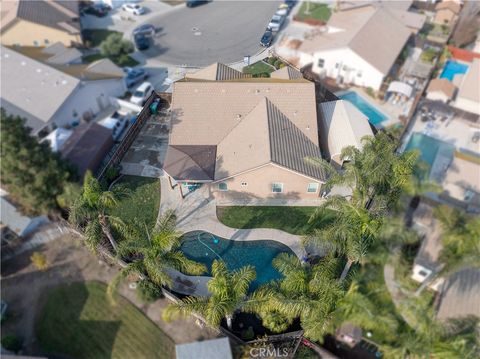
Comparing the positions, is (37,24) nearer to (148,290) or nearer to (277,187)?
(277,187)

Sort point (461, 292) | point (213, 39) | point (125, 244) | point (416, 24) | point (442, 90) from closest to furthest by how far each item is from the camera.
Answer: point (125, 244), point (213, 39), point (461, 292), point (442, 90), point (416, 24)

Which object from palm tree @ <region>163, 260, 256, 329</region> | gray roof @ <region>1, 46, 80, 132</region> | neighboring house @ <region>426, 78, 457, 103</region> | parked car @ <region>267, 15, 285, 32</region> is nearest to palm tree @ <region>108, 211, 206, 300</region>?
palm tree @ <region>163, 260, 256, 329</region>

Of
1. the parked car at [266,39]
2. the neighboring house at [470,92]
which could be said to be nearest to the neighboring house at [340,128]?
the parked car at [266,39]

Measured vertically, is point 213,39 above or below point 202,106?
above

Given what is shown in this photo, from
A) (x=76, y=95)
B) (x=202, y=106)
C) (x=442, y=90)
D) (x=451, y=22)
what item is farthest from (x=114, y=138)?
(x=451, y=22)

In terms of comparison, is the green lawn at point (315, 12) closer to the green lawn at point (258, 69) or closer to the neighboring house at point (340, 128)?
the neighboring house at point (340, 128)

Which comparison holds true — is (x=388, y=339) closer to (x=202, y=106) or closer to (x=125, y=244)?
(x=125, y=244)

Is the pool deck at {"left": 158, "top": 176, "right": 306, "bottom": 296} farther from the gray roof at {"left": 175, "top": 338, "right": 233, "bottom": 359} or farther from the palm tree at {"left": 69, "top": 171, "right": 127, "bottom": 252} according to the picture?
the palm tree at {"left": 69, "top": 171, "right": 127, "bottom": 252}

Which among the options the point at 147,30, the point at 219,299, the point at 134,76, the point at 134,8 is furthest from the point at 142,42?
the point at 219,299

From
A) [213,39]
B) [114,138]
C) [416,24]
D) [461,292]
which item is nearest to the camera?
[213,39]
